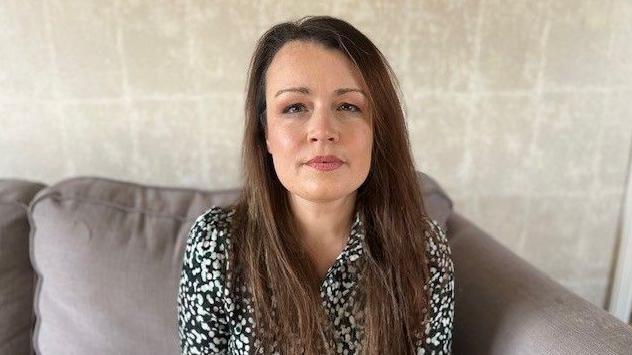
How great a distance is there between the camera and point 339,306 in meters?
0.89

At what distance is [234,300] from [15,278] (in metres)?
0.53

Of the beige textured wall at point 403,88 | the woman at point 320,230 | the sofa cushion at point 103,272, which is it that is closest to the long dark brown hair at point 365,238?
the woman at point 320,230

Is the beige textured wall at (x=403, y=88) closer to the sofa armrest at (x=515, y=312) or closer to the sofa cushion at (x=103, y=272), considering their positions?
the sofa cushion at (x=103, y=272)

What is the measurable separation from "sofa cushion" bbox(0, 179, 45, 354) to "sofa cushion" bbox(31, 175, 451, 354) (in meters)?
0.03

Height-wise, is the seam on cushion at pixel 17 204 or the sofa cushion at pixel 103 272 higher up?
the seam on cushion at pixel 17 204

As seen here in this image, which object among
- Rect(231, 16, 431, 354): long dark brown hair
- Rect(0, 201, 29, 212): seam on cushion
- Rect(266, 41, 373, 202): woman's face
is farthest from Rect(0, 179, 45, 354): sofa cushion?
Rect(266, 41, 373, 202): woman's face

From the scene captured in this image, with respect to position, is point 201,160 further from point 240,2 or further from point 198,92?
point 240,2

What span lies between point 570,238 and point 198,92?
1.20 metres

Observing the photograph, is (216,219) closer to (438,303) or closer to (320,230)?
(320,230)

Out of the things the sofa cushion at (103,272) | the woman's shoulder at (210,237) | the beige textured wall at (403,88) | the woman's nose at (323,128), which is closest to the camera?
the woman's nose at (323,128)

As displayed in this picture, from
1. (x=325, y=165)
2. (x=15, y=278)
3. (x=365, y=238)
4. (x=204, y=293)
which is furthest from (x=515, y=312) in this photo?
(x=15, y=278)

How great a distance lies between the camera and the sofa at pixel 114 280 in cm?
96

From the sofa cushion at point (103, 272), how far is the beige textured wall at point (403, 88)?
0.27 metres

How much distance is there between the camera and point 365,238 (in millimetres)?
931
